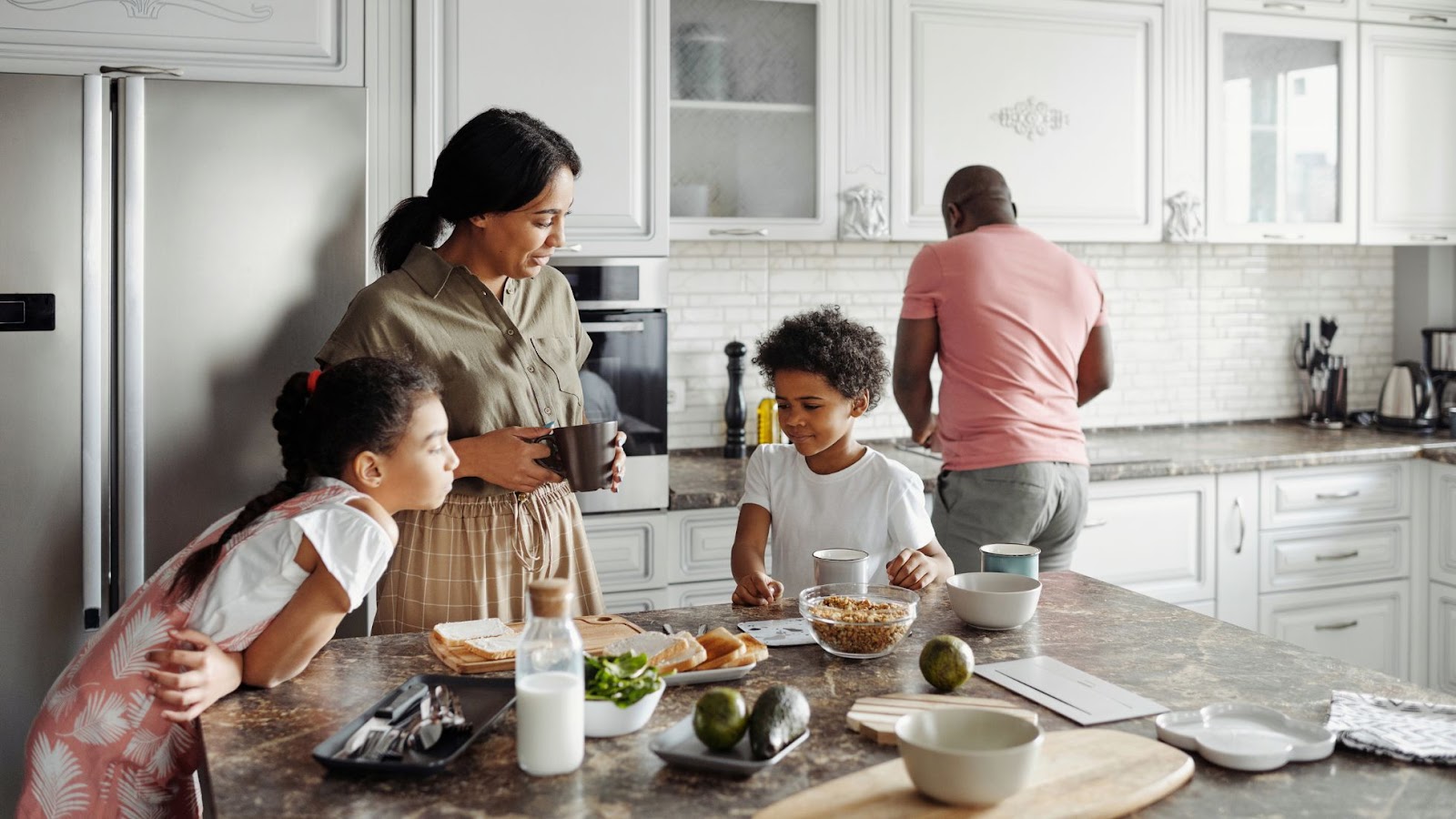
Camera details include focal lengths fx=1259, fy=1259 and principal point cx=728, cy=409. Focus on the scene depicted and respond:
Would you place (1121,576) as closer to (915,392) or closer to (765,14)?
(915,392)

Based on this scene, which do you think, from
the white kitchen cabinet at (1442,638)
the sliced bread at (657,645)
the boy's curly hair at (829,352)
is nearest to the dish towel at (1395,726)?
the sliced bread at (657,645)

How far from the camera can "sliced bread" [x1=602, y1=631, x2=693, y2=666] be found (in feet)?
4.89

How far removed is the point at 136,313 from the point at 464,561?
110 cm

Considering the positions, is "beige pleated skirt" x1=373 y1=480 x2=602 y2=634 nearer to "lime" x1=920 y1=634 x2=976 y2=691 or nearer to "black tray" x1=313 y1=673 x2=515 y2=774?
"black tray" x1=313 y1=673 x2=515 y2=774

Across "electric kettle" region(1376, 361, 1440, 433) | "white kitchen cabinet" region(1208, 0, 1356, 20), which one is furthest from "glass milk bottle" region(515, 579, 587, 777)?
"electric kettle" region(1376, 361, 1440, 433)

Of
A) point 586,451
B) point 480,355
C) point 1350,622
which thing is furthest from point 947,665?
point 1350,622

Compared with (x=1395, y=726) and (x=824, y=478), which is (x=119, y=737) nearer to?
(x=824, y=478)

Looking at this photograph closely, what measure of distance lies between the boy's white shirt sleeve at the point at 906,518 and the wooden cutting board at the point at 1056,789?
88 centimetres

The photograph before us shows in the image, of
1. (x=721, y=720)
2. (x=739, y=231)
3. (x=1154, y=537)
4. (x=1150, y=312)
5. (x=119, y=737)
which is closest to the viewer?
(x=721, y=720)

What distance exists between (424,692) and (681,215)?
6.93 ft

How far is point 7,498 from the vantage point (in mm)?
2580

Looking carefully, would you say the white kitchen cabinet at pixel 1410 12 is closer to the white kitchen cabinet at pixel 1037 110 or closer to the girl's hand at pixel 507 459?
the white kitchen cabinet at pixel 1037 110

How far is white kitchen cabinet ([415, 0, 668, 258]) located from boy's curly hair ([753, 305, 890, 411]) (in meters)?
0.94

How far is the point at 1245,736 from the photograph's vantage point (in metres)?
1.31
